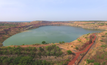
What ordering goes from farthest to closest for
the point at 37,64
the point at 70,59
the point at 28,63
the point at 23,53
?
1. the point at 23,53
2. the point at 70,59
3. the point at 37,64
4. the point at 28,63

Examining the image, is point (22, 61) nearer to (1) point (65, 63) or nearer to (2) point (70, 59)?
(1) point (65, 63)

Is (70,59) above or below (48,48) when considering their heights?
below

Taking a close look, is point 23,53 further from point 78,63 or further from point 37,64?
point 78,63

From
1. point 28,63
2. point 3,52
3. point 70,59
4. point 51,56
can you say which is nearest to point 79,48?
point 70,59

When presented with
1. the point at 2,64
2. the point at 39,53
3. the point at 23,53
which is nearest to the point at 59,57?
the point at 39,53

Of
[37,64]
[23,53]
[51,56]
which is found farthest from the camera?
[23,53]

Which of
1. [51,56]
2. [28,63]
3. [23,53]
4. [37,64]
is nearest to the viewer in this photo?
[28,63]

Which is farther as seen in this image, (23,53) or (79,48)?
(79,48)

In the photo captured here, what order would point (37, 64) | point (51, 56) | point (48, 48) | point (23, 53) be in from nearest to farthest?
point (37, 64)
point (51, 56)
point (23, 53)
point (48, 48)

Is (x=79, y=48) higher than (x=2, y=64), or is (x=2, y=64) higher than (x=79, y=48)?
(x=79, y=48)
